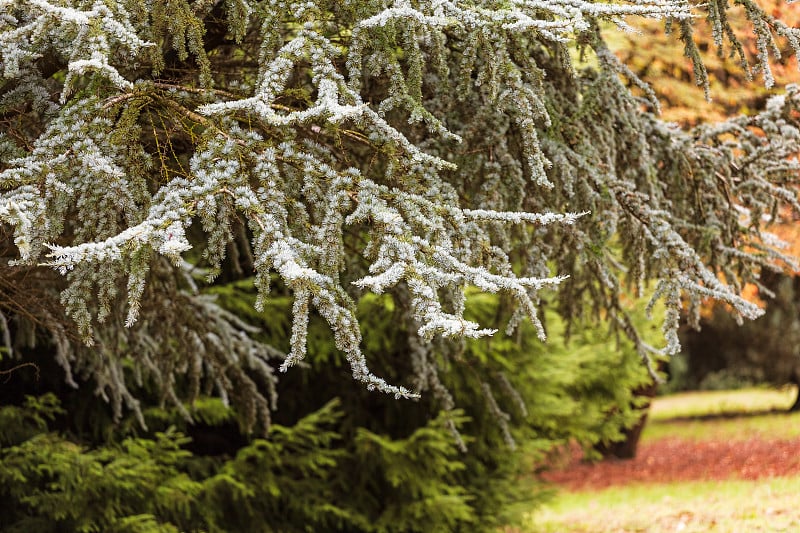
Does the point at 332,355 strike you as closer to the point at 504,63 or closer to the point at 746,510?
the point at 746,510

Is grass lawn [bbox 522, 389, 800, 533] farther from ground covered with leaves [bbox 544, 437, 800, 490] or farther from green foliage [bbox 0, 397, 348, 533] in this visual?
green foliage [bbox 0, 397, 348, 533]

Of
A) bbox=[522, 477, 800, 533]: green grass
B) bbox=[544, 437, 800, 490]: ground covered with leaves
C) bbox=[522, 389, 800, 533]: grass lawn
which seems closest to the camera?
bbox=[522, 477, 800, 533]: green grass

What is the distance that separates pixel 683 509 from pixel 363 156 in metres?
6.25

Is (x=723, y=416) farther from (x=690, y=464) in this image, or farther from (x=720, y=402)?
(x=690, y=464)

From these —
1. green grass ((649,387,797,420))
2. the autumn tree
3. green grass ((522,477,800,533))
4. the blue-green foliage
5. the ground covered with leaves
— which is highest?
the autumn tree

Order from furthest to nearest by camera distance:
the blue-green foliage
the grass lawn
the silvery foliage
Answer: the grass lawn < the blue-green foliage < the silvery foliage

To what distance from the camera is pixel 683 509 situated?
8.91m

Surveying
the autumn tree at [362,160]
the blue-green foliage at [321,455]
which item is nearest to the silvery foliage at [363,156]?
the autumn tree at [362,160]

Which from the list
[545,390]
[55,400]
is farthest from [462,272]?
[545,390]

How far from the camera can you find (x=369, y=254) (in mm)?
2859

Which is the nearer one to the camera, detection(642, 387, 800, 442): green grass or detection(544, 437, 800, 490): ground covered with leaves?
detection(544, 437, 800, 490): ground covered with leaves

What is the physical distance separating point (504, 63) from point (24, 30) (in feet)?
5.25

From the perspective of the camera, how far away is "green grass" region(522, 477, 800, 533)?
7.25 m

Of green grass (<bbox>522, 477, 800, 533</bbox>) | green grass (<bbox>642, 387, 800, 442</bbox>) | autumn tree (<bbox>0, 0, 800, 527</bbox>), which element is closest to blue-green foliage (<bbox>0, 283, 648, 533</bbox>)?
green grass (<bbox>522, 477, 800, 533</bbox>)
